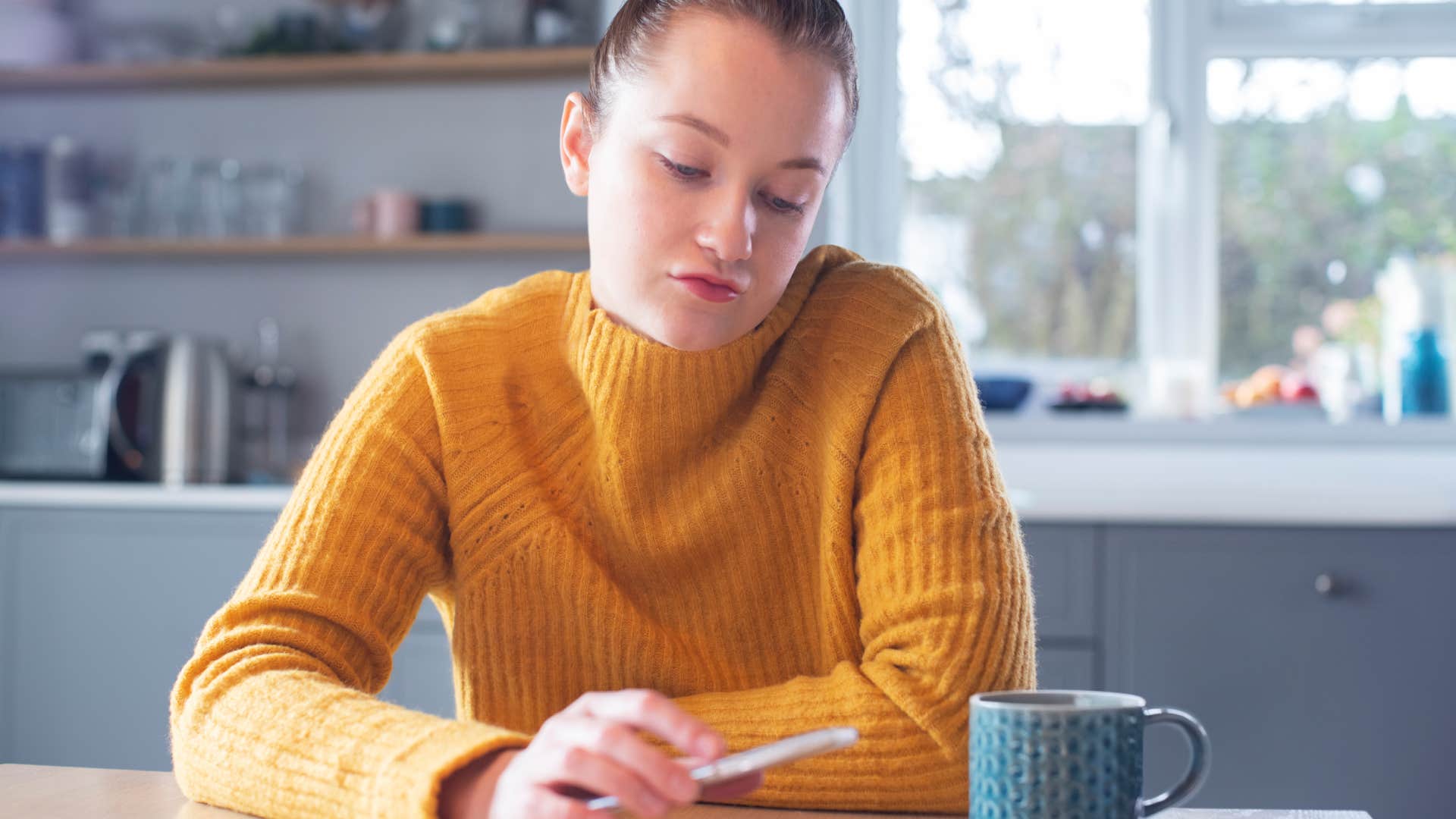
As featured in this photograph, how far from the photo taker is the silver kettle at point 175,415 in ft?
9.23

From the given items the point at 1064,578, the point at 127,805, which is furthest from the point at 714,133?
the point at 1064,578

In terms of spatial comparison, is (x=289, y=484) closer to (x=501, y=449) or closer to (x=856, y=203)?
(x=856, y=203)

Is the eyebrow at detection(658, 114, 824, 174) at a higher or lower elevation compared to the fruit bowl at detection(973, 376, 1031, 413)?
higher

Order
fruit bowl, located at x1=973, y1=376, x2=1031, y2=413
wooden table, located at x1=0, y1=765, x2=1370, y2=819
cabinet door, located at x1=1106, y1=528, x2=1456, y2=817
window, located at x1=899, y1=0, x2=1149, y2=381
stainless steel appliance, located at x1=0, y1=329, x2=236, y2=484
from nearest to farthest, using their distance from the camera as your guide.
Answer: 1. wooden table, located at x1=0, y1=765, x2=1370, y2=819
2. cabinet door, located at x1=1106, y1=528, x2=1456, y2=817
3. stainless steel appliance, located at x1=0, y1=329, x2=236, y2=484
4. fruit bowl, located at x1=973, y1=376, x2=1031, y2=413
5. window, located at x1=899, y1=0, x2=1149, y2=381

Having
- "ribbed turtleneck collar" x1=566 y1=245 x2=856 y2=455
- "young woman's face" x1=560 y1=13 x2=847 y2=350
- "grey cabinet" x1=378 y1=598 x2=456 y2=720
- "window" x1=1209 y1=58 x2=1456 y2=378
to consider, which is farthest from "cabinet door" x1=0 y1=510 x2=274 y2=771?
"window" x1=1209 y1=58 x2=1456 y2=378

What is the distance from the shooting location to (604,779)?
2.11 feet

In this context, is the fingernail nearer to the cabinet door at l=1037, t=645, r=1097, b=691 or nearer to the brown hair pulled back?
the brown hair pulled back

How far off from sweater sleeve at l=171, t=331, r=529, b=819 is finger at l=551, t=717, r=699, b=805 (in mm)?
76

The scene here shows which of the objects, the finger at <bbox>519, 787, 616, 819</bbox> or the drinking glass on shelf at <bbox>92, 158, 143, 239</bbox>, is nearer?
the finger at <bbox>519, 787, 616, 819</bbox>

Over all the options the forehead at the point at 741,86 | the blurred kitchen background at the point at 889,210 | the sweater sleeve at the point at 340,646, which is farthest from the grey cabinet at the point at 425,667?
the forehead at the point at 741,86

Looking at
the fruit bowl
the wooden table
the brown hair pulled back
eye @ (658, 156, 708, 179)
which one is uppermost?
the brown hair pulled back

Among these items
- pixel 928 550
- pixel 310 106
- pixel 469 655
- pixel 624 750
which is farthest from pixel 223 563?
pixel 624 750

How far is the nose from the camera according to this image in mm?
923

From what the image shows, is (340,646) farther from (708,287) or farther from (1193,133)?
(1193,133)
